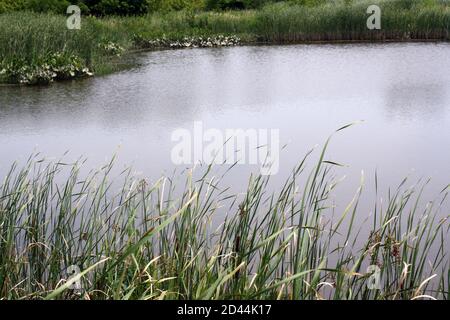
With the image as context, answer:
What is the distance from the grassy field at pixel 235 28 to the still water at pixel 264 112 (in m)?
0.86

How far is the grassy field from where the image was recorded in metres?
9.63

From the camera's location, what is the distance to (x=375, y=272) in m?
2.18

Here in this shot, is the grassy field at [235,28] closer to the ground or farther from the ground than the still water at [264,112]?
farther from the ground

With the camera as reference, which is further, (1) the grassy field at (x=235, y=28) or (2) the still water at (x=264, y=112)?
(1) the grassy field at (x=235, y=28)

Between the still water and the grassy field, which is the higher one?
the grassy field

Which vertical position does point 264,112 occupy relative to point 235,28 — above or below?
below

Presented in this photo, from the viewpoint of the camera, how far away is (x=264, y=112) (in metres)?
6.48

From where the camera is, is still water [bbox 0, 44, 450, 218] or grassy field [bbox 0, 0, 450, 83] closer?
still water [bbox 0, 44, 450, 218]

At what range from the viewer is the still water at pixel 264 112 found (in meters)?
4.65

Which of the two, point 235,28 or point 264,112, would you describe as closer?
point 264,112

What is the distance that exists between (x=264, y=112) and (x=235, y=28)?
9.03 meters

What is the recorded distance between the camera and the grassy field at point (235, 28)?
9.63 metres

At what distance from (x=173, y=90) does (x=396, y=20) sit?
7370 mm

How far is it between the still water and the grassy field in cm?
86
